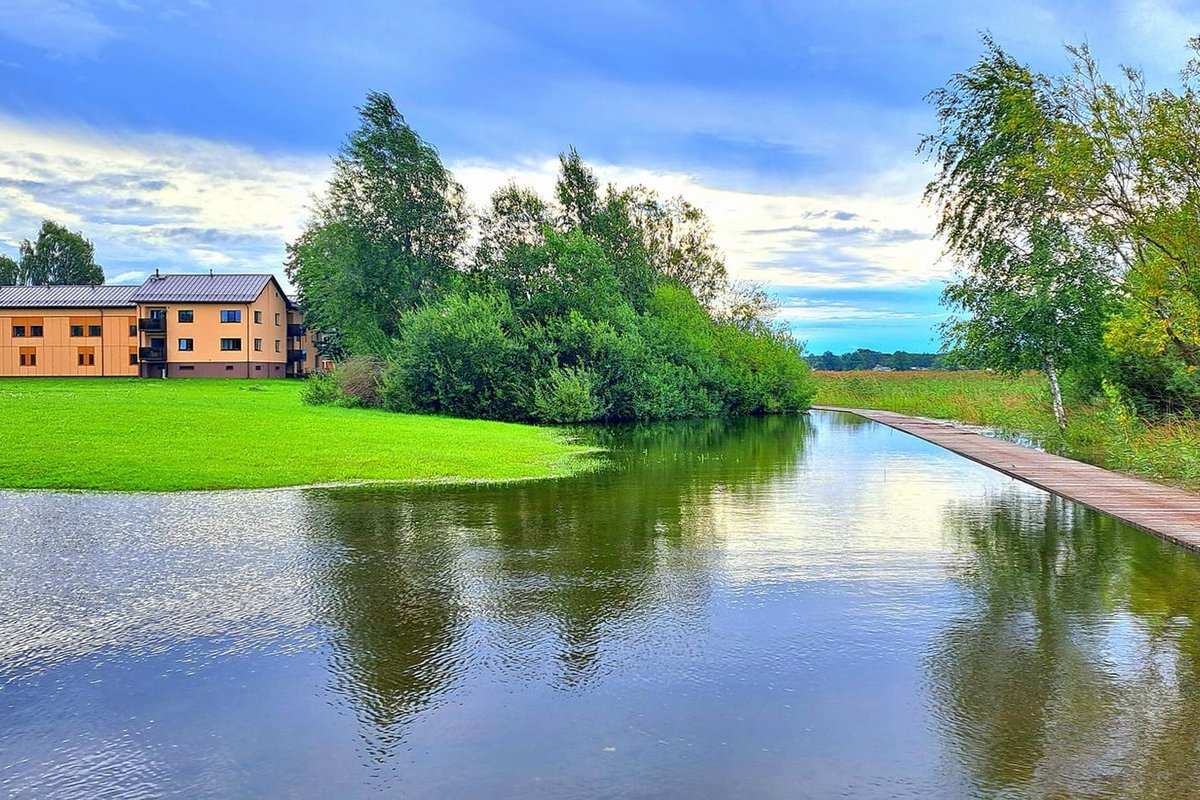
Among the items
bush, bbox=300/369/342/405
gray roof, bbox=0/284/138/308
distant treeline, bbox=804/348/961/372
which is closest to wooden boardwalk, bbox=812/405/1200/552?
bush, bbox=300/369/342/405

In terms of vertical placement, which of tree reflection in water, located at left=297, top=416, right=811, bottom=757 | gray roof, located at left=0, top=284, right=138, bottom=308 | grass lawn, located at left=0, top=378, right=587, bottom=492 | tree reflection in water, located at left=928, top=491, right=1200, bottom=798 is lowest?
tree reflection in water, located at left=928, top=491, right=1200, bottom=798

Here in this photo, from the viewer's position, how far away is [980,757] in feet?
14.0

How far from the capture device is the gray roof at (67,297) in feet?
204

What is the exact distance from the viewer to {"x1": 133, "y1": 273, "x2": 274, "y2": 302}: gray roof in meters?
61.3

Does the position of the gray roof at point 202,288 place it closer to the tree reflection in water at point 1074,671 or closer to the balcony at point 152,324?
the balcony at point 152,324

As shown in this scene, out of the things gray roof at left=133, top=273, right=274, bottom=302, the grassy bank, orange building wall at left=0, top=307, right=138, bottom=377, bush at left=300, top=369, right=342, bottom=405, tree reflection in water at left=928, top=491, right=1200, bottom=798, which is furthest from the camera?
orange building wall at left=0, top=307, right=138, bottom=377

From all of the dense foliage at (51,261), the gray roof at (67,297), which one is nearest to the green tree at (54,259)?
the dense foliage at (51,261)

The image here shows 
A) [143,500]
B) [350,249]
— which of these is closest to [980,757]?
[143,500]

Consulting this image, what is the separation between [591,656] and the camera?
18.9ft

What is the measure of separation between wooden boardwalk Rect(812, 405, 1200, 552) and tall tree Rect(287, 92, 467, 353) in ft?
86.6

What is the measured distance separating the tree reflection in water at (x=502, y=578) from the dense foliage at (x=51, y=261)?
82.3m

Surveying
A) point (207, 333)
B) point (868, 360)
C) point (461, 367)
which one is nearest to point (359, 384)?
point (461, 367)

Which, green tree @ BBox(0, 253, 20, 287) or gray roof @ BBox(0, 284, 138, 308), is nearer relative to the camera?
gray roof @ BBox(0, 284, 138, 308)

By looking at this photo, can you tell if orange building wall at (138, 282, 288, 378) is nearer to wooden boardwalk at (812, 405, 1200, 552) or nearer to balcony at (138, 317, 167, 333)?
balcony at (138, 317, 167, 333)
